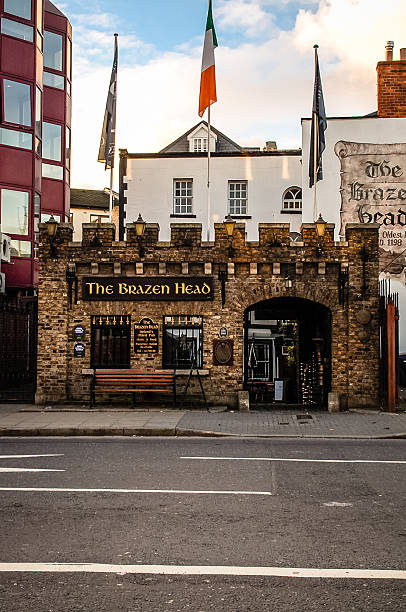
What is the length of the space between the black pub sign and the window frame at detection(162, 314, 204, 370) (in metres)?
0.51

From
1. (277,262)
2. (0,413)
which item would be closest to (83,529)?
(0,413)

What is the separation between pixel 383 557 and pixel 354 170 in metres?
22.1

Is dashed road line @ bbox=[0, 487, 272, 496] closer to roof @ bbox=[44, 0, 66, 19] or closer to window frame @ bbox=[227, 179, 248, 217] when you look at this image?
window frame @ bbox=[227, 179, 248, 217]

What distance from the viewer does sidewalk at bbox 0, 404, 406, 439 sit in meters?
14.9

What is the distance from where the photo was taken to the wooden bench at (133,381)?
59.7ft

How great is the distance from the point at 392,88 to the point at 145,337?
54.3 ft

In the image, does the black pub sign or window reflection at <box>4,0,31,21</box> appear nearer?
the black pub sign

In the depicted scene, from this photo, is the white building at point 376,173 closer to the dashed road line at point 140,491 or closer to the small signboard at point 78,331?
the small signboard at point 78,331

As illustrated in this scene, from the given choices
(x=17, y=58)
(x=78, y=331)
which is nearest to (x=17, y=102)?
(x=17, y=58)

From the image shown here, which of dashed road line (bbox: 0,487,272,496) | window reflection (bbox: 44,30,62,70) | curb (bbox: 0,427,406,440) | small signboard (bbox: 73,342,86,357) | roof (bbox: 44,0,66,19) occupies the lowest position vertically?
curb (bbox: 0,427,406,440)

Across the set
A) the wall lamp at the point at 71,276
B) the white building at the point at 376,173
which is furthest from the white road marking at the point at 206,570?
the white building at the point at 376,173

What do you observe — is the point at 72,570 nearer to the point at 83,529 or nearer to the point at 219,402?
the point at 83,529

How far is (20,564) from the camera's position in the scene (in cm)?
595

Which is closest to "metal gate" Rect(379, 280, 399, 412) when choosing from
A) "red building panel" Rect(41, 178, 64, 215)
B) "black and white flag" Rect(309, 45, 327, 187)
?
"black and white flag" Rect(309, 45, 327, 187)
